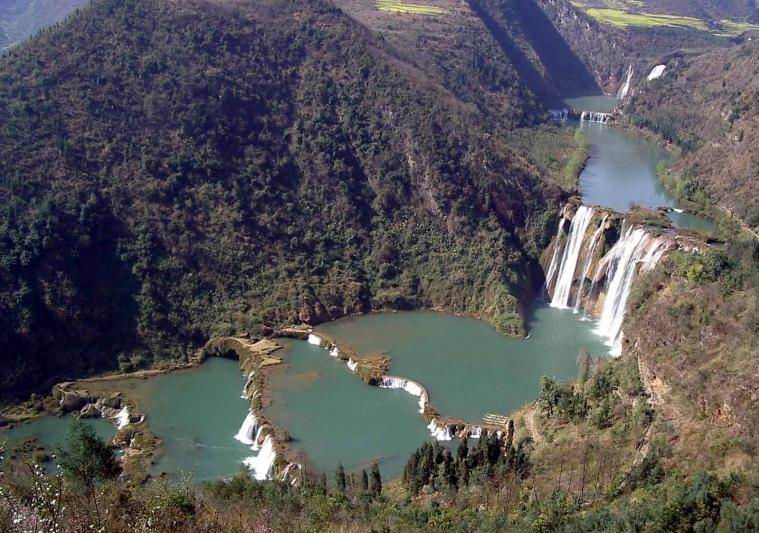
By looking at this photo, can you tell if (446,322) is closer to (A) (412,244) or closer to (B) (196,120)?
(A) (412,244)

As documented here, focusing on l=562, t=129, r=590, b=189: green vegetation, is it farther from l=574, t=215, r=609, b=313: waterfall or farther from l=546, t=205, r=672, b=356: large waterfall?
l=574, t=215, r=609, b=313: waterfall

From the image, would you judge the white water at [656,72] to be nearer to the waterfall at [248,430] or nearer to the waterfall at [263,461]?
the waterfall at [248,430]

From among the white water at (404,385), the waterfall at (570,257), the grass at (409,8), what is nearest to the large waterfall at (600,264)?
the waterfall at (570,257)

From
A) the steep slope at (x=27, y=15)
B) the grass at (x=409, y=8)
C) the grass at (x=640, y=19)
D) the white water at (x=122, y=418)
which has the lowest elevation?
the white water at (x=122, y=418)

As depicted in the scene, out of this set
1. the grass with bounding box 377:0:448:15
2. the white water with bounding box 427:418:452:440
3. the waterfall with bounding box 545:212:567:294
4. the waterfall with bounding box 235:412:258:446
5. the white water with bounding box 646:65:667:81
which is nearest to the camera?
the white water with bounding box 427:418:452:440

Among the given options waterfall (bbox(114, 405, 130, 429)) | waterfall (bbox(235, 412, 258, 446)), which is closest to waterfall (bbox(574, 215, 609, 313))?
waterfall (bbox(235, 412, 258, 446))

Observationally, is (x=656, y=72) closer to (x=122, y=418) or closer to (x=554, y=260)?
(x=554, y=260)

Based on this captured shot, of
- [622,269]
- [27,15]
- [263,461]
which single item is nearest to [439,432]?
[263,461]

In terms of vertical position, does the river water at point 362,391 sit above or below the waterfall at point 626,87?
below
